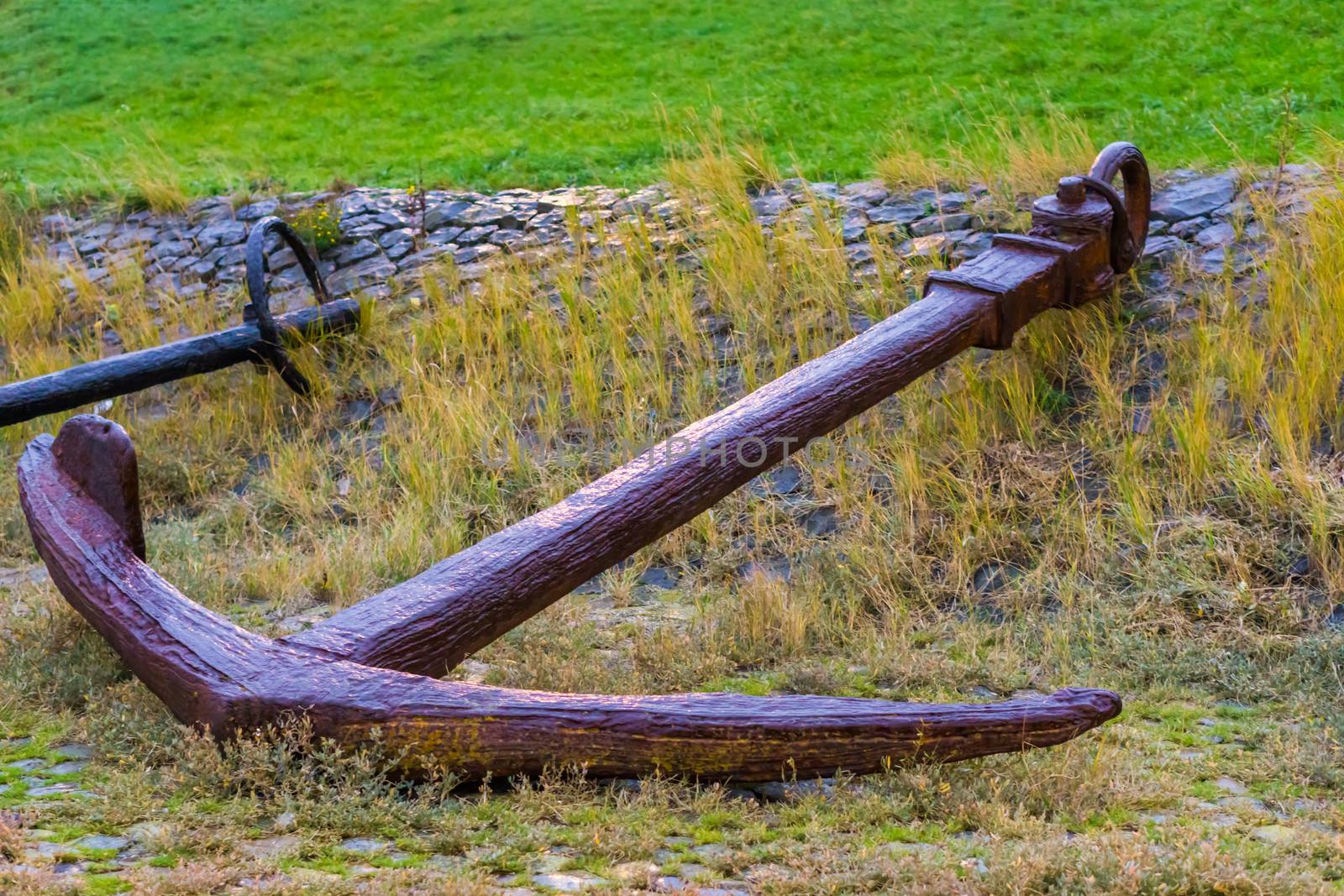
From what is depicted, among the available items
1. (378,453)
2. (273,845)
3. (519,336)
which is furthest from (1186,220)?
(273,845)

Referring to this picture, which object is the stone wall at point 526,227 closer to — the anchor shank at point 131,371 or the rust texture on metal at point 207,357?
the rust texture on metal at point 207,357

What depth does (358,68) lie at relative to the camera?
34.6ft

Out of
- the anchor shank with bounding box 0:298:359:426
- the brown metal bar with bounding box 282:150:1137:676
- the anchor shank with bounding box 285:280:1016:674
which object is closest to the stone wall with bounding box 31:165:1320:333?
the brown metal bar with bounding box 282:150:1137:676

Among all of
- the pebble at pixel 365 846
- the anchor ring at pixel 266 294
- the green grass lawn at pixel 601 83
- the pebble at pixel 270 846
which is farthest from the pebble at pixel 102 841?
the green grass lawn at pixel 601 83

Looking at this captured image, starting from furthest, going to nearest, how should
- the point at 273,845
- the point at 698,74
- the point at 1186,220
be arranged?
the point at 698,74 < the point at 1186,220 < the point at 273,845

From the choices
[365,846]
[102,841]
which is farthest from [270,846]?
[102,841]

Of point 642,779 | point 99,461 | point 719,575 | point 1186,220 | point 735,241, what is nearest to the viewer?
point 642,779

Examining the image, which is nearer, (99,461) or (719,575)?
(99,461)

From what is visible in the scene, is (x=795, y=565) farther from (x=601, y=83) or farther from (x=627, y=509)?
(x=601, y=83)

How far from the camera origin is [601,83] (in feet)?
30.5

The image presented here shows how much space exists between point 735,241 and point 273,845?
4.11 meters

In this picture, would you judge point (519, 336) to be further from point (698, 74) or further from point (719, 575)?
point (698, 74)

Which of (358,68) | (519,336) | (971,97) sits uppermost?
(358,68)

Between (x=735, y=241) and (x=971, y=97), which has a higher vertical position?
(x=971, y=97)
